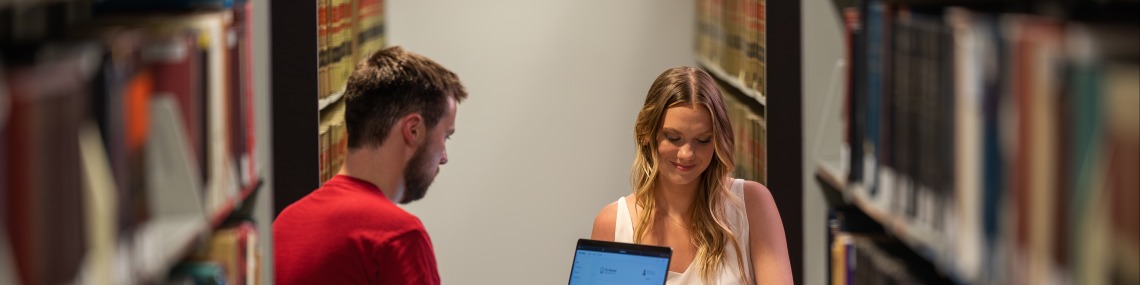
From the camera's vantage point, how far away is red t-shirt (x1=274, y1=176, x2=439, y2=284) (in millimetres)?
2414

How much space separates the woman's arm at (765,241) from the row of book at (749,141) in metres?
0.63

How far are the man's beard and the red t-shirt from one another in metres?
0.16

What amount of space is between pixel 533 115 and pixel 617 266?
291cm

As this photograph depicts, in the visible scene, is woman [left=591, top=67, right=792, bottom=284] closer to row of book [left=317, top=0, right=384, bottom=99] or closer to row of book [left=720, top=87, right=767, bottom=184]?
row of book [left=720, top=87, right=767, bottom=184]

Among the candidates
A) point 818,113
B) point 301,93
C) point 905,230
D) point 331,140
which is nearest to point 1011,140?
point 905,230

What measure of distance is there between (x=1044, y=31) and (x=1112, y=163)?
7.3 inches

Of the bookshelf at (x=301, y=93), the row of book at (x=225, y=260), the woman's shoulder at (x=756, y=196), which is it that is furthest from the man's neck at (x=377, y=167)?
the bookshelf at (x=301, y=93)

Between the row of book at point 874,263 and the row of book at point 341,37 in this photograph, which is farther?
the row of book at point 341,37

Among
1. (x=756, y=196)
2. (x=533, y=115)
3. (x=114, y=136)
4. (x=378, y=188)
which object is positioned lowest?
(x=533, y=115)

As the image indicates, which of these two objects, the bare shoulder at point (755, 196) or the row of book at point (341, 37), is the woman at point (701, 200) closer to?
the bare shoulder at point (755, 196)

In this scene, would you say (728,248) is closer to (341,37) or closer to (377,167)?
(377,167)

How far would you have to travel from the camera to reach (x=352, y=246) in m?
2.42

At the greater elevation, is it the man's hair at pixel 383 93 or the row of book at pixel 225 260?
the man's hair at pixel 383 93

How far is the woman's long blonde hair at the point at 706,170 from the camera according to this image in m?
2.91
